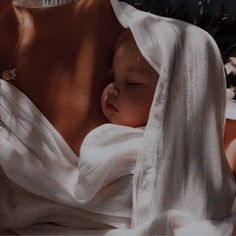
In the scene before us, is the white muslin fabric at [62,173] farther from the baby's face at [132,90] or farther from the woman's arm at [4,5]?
the woman's arm at [4,5]

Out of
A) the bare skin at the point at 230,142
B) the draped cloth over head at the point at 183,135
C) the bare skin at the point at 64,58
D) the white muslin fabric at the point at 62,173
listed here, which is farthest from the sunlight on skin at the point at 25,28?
the bare skin at the point at 230,142

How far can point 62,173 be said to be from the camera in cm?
148

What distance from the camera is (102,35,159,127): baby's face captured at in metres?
1.54

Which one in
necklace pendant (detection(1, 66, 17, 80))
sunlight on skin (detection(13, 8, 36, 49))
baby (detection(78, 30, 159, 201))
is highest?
sunlight on skin (detection(13, 8, 36, 49))

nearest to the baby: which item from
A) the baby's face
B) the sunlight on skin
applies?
the baby's face

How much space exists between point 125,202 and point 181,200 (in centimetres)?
13

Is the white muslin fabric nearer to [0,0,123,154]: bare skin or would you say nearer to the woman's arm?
[0,0,123,154]: bare skin

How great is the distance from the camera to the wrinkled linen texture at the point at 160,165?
142 cm

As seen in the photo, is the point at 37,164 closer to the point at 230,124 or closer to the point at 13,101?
the point at 13,101

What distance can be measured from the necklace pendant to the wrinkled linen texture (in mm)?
100

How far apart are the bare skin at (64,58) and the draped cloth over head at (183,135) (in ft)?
0.42

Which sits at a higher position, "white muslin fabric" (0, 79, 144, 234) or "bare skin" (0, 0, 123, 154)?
"bare skin" (0, 0, 123, 154)

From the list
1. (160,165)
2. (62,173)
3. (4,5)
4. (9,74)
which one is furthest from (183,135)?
(4,5)

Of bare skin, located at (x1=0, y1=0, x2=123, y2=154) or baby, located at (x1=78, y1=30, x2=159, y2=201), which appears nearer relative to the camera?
baby, located at (x1=78, y1=30, x2=159, y2=201)
